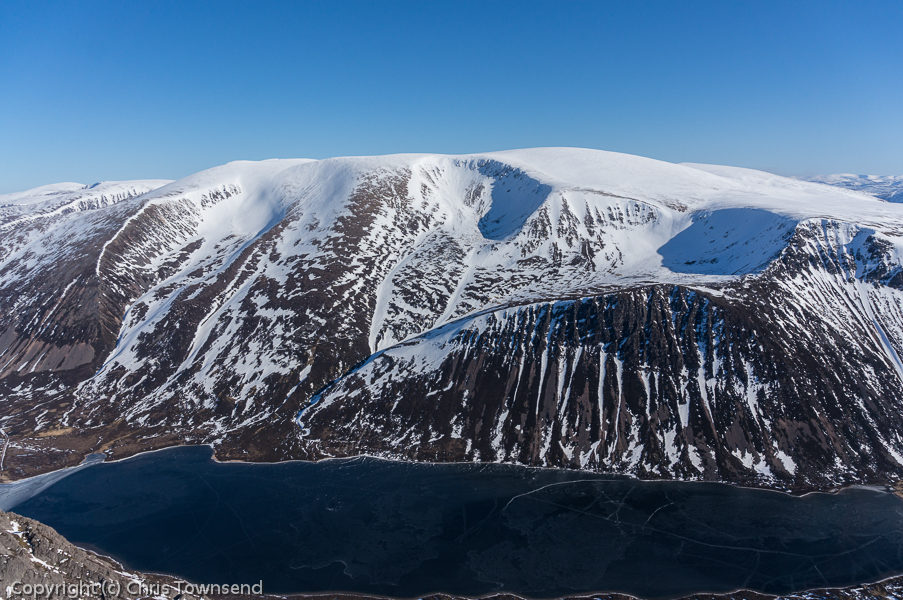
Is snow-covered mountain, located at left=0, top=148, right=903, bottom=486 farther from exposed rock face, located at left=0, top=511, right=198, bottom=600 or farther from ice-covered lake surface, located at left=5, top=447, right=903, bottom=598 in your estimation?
exposed rock face, located at left=0, top=511, right=198, bottom=600

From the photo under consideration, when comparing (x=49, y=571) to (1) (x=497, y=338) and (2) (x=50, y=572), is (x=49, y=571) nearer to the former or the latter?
(2) (x=50, y=572)

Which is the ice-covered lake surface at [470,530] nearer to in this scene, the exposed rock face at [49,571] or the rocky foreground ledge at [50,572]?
the rocky foreground ledge at [50,572]

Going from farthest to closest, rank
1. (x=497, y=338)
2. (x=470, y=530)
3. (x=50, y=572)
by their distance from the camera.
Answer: (x=497, y=338)
(x=470, y=530)
(x=50, y=572)

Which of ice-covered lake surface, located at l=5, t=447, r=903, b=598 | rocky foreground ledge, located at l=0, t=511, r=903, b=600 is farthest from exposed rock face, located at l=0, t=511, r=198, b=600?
ice-covered lake surface, located at l=5, t=447, r=903, b=598

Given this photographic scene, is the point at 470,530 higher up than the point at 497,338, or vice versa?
the point at 497,338

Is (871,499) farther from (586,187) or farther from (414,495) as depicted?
(586,187)

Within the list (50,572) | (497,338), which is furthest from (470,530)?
(50,572)

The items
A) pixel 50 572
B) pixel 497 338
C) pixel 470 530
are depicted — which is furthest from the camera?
pixel 497 338
